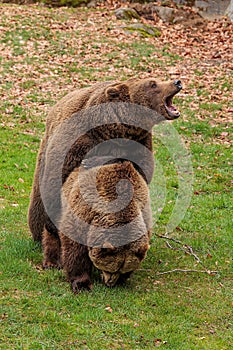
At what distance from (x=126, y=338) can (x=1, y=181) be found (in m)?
6.15

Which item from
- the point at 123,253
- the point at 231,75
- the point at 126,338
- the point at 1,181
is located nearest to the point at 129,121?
the point at 123,253

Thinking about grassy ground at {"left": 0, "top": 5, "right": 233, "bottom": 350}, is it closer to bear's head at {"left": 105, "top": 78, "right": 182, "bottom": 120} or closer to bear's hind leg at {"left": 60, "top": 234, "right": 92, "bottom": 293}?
bear's hind leg at {"left": 60, "top": 234, "right": 92, "bottom": 293}

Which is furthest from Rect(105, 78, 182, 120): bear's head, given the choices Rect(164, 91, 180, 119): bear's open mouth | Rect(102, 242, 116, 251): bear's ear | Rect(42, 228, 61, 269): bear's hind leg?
Rect(42, 228, 61, 269): bear's hind leg

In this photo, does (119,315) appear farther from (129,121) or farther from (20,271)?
(129,121)

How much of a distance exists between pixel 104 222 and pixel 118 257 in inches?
14.8

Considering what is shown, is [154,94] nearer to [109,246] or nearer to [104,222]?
[104,222]

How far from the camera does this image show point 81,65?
18.6 metres

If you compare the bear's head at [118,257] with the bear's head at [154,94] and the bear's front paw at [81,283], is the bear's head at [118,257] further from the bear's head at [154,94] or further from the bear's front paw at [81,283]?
the bear's head at [154,94]

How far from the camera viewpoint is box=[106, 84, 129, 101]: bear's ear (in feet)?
20.6

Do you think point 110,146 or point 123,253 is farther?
point 110,146

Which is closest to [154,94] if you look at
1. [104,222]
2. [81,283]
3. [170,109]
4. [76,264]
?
[170,109]

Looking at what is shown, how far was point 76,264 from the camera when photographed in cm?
603

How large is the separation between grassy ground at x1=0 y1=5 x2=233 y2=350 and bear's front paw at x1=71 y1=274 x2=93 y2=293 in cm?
10

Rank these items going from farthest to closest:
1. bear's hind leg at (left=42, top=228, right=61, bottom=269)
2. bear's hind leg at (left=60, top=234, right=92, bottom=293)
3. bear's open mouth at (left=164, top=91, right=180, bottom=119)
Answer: bear's hind leg at (left=42, top=228, right=61, bottom=269) < bear's open mouth at (left=164, top=91, right=180, bottom=119) < bear's hind leg at (left=60, top=234, right=92, bottom=293)
